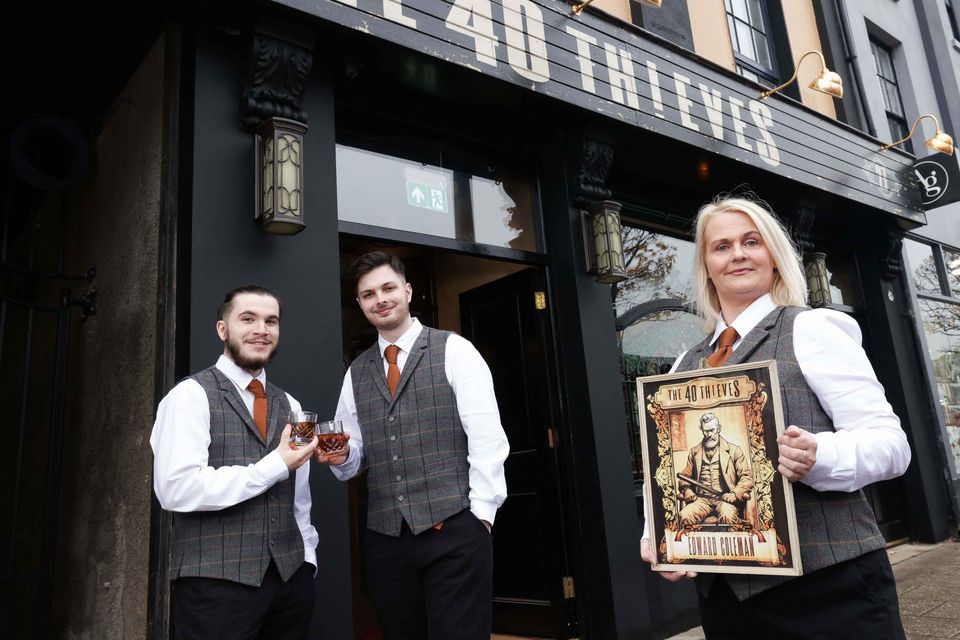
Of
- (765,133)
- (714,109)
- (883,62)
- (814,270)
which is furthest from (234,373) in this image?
(883,62)

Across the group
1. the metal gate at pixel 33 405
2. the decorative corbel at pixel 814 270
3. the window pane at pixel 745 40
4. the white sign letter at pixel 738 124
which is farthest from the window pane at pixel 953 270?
the metal gate at pixel 33 405

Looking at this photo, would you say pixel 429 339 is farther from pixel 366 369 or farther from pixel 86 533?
pixel 86 533

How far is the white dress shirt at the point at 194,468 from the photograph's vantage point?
2188mm

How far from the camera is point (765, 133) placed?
19.7 ft

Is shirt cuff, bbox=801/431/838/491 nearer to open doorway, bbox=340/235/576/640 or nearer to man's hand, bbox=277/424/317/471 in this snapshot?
man's hand, bbox=277/424/317/471

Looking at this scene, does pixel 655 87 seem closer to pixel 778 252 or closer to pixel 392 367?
pixel 392 367

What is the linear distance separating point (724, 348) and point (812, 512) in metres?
0.41

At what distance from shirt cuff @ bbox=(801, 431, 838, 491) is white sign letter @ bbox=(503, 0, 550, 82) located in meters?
3.36

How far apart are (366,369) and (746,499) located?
1.71 meters

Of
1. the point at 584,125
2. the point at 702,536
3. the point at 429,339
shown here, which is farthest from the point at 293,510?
the point at 584,125

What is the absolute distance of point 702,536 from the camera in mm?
1504

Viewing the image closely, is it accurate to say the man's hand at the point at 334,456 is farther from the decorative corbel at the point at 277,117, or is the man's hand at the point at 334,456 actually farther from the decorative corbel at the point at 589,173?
the decorative corbel at the point at 589,173

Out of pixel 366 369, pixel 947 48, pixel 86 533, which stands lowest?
pixel 86 533

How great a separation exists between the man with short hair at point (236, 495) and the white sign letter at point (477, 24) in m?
2.21
